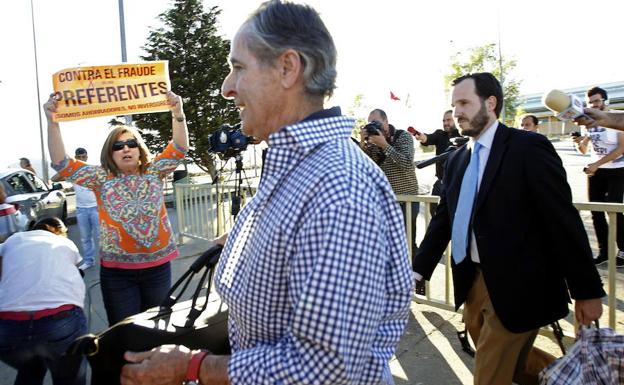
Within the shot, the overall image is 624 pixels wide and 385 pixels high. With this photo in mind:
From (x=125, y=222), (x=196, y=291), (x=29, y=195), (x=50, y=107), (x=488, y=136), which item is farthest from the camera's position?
(x=29, y=195)

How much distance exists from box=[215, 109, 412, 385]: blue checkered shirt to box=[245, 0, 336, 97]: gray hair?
0.44ft

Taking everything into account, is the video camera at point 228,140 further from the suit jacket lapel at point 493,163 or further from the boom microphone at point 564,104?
the boom microphone at point 564,104

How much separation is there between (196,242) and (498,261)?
22.2 feet

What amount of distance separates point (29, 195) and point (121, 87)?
244 inches

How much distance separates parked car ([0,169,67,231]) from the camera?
8.16 m

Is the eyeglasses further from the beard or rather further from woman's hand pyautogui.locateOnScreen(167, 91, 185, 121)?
the beard

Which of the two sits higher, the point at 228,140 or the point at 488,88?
the point at 488,88

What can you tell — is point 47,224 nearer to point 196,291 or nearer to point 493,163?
point 196,291

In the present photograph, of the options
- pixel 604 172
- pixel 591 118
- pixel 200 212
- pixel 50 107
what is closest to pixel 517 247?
pixel 591 118

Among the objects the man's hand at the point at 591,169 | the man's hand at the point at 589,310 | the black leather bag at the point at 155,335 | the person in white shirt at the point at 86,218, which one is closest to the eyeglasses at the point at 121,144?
Answer: the black leather bag at the point at 155,335

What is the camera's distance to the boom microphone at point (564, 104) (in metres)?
2.18

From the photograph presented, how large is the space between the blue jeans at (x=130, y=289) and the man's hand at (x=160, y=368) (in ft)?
6.35

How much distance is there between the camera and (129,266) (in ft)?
10.2

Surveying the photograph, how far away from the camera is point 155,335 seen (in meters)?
1.42
